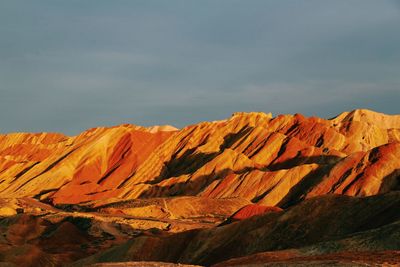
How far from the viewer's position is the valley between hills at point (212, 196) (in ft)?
161

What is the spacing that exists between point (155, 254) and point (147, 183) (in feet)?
290

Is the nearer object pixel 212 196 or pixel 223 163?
pixel 212 196

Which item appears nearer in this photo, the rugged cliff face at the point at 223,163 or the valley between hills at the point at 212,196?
the valley between hills at the point at 212,196

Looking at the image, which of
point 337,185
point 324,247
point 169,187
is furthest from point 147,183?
point 324,247

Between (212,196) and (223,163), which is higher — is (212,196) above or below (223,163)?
below

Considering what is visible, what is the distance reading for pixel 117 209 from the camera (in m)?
115

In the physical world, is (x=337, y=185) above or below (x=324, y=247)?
below

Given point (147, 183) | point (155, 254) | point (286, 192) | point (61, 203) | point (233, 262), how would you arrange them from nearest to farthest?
1. point (233, 262)
2. point (155, 254)
3. point (286, 192)
4. point (61, 203)
5. point (147, 183)

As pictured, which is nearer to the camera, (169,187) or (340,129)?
(169,187)

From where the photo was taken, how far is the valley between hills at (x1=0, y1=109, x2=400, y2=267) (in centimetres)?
4906

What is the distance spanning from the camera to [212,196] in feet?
413

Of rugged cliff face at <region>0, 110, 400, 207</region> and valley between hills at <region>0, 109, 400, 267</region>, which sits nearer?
valley between hills at <region>0, 109, 400, 267</region>

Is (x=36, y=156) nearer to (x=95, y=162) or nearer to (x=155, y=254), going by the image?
(x=95, y=162)

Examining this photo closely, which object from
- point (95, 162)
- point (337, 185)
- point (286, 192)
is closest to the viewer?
point (337, 185)
